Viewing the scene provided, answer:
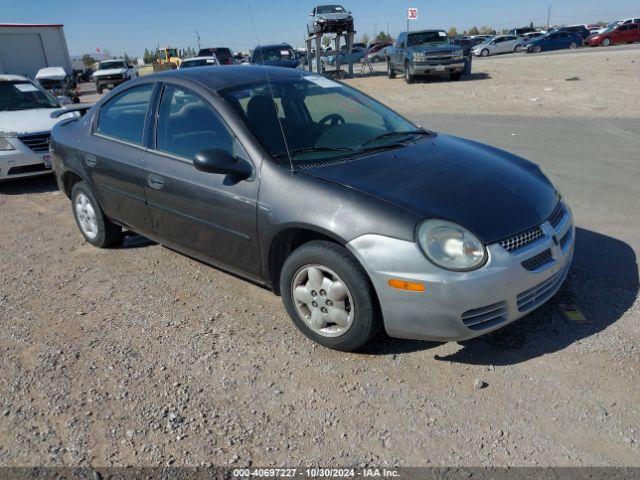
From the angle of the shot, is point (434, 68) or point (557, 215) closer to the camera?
point (557, 215)

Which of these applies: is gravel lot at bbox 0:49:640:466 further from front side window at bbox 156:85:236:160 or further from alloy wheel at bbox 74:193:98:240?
front side window at bbox 156:85:236:160

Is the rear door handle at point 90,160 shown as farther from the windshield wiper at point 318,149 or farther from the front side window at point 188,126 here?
the windshield wiper at point 318,149

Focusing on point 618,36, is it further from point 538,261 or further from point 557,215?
point 538,261

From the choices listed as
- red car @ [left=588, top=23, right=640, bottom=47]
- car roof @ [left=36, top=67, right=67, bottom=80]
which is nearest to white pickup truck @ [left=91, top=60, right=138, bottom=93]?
car roof @ [left=36, top=67, right=67, bottom=80]

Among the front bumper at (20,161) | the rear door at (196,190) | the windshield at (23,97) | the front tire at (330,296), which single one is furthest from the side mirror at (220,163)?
the windshield at (23,97)

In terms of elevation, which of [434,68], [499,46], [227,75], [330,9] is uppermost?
[330,9]

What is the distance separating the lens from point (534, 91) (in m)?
15.7

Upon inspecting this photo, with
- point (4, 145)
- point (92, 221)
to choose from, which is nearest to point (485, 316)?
point (92, 221)

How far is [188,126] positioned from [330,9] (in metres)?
22.7

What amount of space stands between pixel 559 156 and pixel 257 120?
564 cm

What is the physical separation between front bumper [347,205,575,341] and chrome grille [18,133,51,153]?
21.0 feet

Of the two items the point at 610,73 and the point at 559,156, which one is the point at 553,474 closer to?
the point at 559,156

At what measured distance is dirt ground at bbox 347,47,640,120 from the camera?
12.6m

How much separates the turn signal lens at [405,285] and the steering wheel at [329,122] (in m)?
1.42
